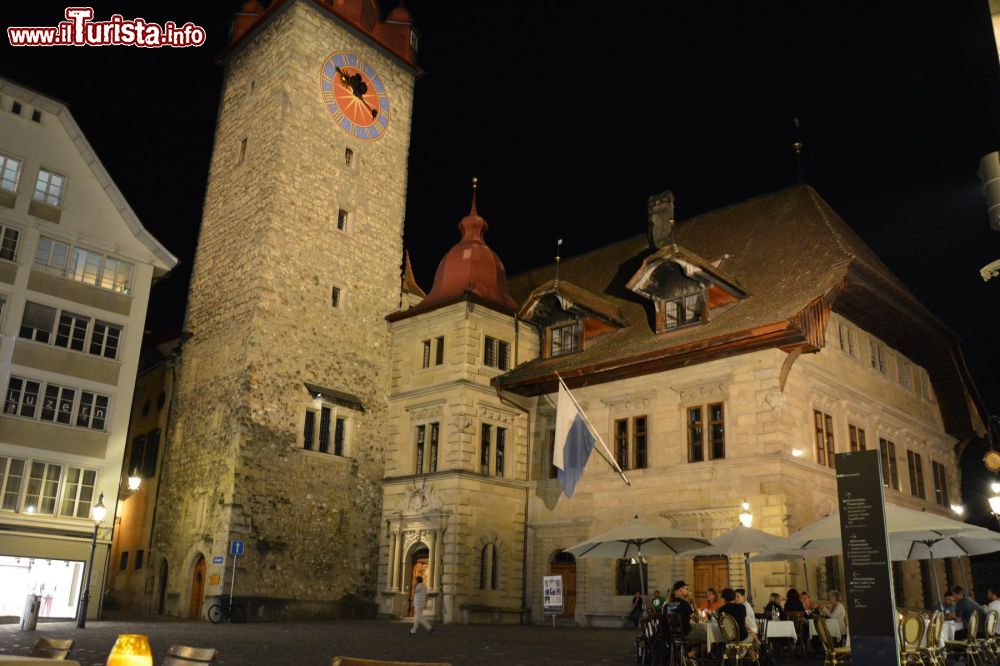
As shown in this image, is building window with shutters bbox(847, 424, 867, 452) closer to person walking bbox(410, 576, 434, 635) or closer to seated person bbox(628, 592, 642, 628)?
seated person bbox(628, 592, 642, 628)

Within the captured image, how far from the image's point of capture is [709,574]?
24.3 m

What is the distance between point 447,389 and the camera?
29.6 metres

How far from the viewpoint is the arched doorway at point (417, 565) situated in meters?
29.1

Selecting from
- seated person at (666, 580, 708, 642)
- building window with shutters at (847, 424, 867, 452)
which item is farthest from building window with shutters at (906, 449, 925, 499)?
seated person at (666, 580, 708, 642)

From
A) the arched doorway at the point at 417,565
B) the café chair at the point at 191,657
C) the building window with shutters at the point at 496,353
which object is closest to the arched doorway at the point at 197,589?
the arched doorway at the point at 417,565

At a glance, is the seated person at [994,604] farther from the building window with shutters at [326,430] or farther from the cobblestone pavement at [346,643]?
the building window with shutters at [326,430]

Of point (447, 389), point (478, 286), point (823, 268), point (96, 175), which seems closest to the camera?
point (823, 268)

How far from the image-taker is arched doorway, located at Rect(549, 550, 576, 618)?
28.0m

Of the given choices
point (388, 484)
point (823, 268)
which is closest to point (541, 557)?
point (388, 484)

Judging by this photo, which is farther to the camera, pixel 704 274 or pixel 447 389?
pixel 447 389

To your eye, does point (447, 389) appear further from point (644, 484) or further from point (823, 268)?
point (823, 268)

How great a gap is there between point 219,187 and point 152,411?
8.93 metres

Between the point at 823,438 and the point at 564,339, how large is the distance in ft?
30.7

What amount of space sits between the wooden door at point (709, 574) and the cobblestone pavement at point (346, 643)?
7.51ft
